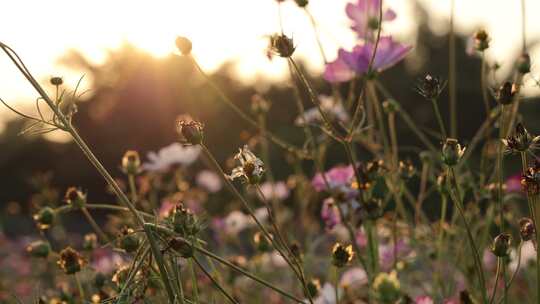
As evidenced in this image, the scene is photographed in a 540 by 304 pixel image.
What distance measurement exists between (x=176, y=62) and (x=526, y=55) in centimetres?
617

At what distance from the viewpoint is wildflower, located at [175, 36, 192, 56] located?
766 millimetres

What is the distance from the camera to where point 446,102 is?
5672mm

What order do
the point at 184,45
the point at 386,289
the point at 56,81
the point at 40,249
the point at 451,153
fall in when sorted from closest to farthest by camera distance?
the point at 386,289 < the point at 451,153 < the point at 56,81 < the point at 184,45 < the point at 40,249

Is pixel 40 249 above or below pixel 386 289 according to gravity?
above

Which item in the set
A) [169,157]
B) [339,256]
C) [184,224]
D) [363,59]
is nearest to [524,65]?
[363,59]

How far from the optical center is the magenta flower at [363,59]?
0.80m

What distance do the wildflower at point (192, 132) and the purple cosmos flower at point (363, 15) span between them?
15.1 inches

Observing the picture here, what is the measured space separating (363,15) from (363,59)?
154 millimetres

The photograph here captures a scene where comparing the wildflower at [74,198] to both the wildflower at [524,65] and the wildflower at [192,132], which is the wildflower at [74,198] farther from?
the wildflower at [524,65]

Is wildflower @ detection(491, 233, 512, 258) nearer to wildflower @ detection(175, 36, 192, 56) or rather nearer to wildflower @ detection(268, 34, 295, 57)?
wildflower @ detection(268, 34, 295, 57)

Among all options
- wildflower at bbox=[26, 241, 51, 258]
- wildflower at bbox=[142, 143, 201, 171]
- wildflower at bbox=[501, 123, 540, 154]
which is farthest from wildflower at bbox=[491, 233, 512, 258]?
wildflower at bbox=[142, 143, 201, 171]

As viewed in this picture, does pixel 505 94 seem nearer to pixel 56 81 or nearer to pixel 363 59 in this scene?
pixel 363 59

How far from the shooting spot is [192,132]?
0.61 meters

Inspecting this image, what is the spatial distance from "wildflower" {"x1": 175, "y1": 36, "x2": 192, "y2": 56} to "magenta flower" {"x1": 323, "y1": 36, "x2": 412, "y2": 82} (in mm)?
167
